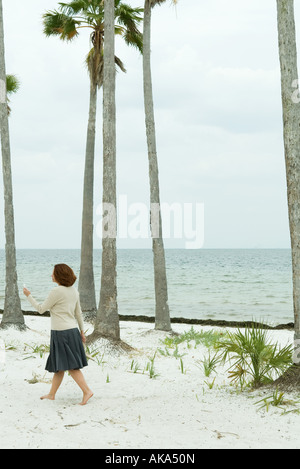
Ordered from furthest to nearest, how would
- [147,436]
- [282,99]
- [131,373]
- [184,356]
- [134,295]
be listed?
[134,295], [184,356], [131,373], [282,99], [147,436]

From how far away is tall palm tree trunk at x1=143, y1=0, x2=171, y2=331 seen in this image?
12688 mm

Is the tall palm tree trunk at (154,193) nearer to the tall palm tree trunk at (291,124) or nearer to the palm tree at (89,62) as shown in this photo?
the palm tree at (89,62)

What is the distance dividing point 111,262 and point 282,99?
14.7 ft

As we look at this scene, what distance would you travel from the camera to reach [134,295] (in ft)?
101

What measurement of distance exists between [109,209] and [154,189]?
301 cm

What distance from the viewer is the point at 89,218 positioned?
15.8 meters

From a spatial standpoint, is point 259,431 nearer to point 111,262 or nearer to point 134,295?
point 111,262

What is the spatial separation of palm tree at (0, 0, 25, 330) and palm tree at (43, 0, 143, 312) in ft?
12.9

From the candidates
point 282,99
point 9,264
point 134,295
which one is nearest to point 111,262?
point 9,264

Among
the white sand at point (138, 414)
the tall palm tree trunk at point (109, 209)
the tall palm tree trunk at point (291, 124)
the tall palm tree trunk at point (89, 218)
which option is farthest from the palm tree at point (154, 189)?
the tall palm tree trunk at point (291, 124)

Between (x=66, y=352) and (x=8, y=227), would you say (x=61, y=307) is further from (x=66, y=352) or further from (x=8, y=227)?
(x=8, y=227)

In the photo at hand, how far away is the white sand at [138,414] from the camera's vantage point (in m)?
5.26

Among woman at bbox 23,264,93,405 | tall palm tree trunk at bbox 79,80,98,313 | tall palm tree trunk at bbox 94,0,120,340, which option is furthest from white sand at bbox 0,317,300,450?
tall palm tree trunk at bbox 79,80,98,313

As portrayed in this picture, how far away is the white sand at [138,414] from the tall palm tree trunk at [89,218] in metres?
6.72
